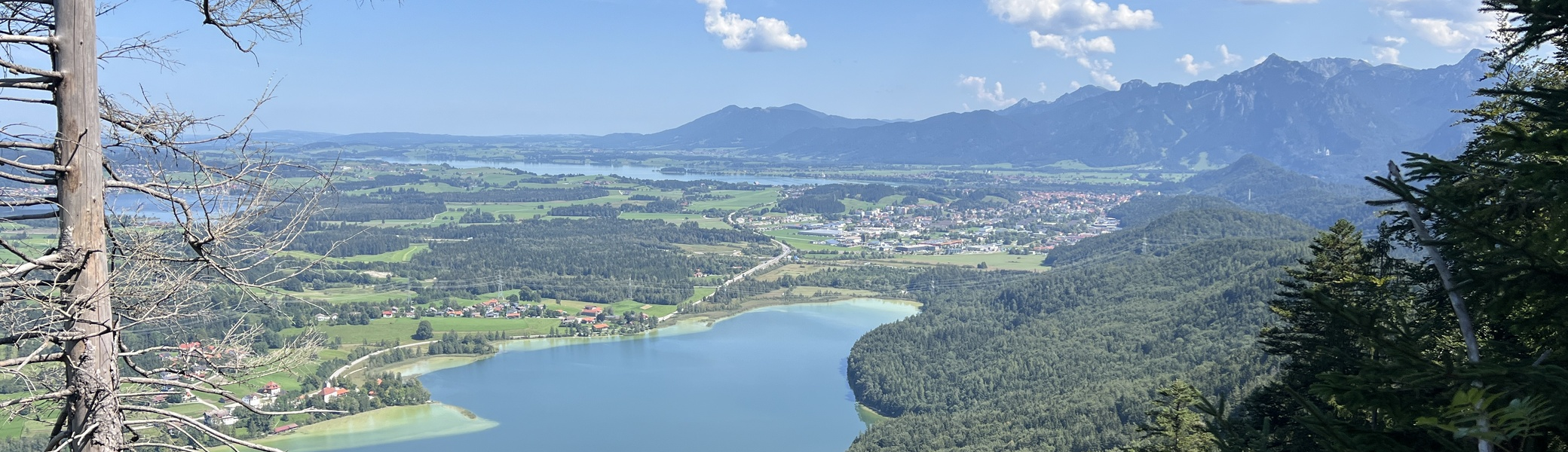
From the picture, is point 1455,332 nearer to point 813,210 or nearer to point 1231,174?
point 813,210

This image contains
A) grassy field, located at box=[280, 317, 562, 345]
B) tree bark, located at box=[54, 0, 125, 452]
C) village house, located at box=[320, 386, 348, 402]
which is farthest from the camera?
grassy field, located at box=[280, 317, 562, 345]

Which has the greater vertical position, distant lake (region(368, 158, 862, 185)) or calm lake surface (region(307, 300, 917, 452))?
distant lake (region(368, 158, 862, 185))

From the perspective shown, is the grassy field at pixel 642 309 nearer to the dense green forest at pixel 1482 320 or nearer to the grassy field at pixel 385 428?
the grassy field at pixel 385 428

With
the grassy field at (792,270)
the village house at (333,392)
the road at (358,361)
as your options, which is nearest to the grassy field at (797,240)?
the grassy field at (792,270)

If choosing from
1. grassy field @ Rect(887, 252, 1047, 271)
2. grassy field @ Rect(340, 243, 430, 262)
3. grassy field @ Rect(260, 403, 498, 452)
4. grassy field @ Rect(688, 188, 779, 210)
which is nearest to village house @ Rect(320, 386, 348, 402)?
grassy field @ Rect(260, 403, 498, 452)

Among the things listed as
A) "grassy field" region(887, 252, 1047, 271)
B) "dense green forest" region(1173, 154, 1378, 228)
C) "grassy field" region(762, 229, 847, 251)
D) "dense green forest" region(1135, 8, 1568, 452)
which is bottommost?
"grassy field" region(762, 229, 847, 251)

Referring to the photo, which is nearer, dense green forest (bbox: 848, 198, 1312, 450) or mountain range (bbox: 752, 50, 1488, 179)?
dense green forest (bbox: 848, 198, 1312, 450)

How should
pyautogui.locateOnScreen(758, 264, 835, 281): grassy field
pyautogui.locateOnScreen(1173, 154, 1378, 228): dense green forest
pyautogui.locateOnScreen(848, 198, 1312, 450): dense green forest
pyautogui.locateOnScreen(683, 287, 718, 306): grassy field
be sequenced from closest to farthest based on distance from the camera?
pyautogui.locateOnScreen(848, 198, 1312, 450): dense green forest, pyautogui.locateOnScreen(683, 287, 718, 306): grassy field, pyautogui.locateOnScreen(758, 264, 835, 281): grassy field, pyautogui.locateOnScreen(1173, 154, 1378, 228): dense green forest

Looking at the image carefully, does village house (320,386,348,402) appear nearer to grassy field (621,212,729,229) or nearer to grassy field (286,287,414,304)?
grassy field (286,287,414,304)
